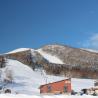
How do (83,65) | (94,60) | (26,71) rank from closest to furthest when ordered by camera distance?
1. (26,71)
2. (83,65)
3. (94,60)

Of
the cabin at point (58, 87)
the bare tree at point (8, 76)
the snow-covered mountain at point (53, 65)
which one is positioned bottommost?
the cabin at point (58, 87)

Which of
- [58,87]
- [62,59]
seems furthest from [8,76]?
[62,59]

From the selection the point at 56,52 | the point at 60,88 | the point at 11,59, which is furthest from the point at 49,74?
the point at 60,88

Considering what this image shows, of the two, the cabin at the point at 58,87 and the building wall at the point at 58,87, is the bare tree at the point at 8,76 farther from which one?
the cabin at the point at 58,87

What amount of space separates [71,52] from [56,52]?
193 inches

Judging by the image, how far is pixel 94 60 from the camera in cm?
10394

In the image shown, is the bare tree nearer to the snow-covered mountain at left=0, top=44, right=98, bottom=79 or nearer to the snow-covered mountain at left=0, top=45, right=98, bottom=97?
the snow-covered mountain at left=0, top=45, right=98, bottom=97

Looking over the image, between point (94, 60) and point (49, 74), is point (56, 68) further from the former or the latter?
point (94, 60)

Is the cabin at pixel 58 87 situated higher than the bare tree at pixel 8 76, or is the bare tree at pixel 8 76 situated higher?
the bare tree at pixel 8 76

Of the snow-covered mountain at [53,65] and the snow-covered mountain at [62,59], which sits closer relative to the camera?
the snow-covered mountain at [53,65]

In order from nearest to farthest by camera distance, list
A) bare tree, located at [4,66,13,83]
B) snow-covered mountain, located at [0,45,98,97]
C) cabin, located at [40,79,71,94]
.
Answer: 1. cabin, located at [40,79,71,94]
2. bare tree, located at [4,66,13,83]
3. snow-covered mountain, located at [0,45,98,97]

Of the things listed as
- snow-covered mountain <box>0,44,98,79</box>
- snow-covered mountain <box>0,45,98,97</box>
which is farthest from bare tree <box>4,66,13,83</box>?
snow-covered mountain <box>0,44,98,79</box>

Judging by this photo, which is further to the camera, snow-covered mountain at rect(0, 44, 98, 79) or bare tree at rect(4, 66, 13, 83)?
snow-covered mountain at rect(0, 44, 98, 79)

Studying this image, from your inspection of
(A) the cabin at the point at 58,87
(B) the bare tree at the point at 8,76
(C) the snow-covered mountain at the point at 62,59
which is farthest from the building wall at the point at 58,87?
(C) the snow-covered mountain at the point at 62,59
